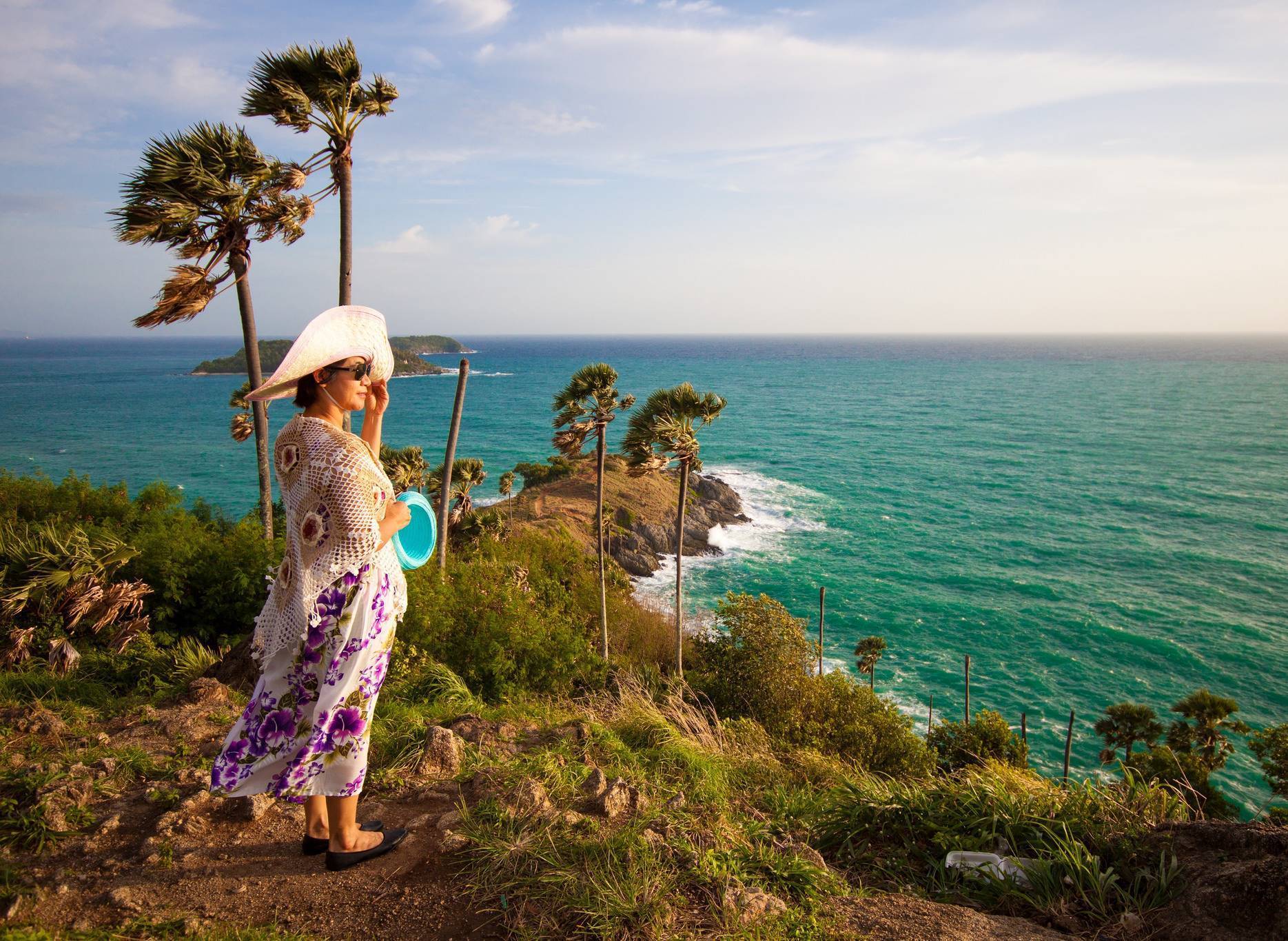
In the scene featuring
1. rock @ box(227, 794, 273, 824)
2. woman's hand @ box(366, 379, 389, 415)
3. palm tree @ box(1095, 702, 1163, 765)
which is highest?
woman's hand @ box(366, 379, 389, 415)

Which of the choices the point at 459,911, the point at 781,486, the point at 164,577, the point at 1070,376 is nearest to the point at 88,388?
the point at 781,486

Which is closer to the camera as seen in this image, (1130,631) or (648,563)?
(1130,631)

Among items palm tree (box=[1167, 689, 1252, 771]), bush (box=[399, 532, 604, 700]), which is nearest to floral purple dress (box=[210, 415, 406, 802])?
bush (box=[399, 532, 604, 700])

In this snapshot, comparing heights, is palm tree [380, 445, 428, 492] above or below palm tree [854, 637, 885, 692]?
above

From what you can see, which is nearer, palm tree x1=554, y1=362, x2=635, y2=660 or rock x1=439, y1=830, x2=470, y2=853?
rock x1=439, y1=830, x2=470, y2=853

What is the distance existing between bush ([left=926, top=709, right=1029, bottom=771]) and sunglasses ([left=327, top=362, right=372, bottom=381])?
18860mm

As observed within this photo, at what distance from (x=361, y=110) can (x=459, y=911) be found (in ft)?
31.8

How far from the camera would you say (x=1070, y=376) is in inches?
6718

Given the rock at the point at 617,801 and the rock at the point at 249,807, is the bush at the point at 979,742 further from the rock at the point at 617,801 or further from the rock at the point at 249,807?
the rock at the point at 249,807

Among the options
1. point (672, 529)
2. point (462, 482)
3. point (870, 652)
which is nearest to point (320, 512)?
point (462, 482)

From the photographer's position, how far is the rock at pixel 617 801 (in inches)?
144

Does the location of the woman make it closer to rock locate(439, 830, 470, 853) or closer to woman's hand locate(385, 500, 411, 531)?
woman's hand locate(385, 500, 411, 531)

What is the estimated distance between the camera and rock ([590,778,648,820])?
12.0 feet

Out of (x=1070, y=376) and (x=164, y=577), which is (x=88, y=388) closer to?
(x=164, y=577)
